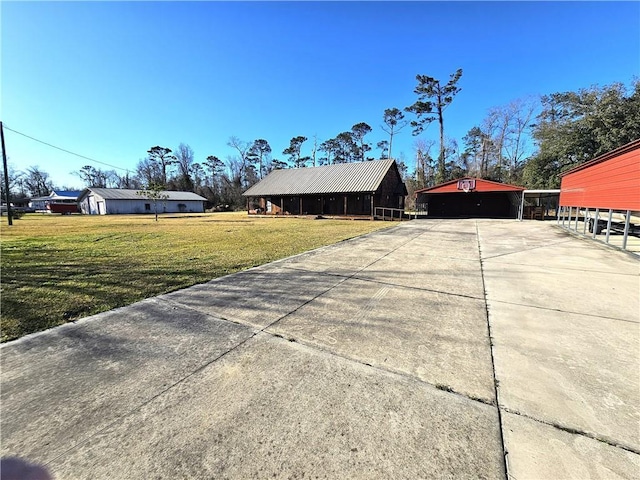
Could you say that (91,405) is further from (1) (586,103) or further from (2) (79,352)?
(1) (586,103)

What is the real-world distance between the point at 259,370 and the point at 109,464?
1076 millimetres

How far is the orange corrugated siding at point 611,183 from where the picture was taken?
7.59 meters

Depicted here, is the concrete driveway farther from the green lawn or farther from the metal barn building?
the metal barn building

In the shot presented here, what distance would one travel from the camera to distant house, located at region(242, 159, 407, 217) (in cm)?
2341

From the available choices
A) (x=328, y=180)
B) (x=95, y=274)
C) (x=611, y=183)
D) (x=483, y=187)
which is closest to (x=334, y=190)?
(x=328, y=180)

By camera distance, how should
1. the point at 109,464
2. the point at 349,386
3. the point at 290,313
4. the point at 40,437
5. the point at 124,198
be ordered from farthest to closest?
the point at 124,198
the point at 290,313
the point at 349,386
the point at 40,437
the point at 109,464

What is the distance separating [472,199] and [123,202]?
47.2 m

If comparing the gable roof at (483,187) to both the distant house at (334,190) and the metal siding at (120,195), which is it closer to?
the distant house at (334,190)

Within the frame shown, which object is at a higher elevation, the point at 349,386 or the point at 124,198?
the point at 124,198

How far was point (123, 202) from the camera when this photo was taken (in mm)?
42656

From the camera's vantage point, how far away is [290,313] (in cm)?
362

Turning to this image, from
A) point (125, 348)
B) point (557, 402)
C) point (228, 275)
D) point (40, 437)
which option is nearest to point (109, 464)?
point (40, 437)

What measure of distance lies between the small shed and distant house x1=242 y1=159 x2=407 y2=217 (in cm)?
347

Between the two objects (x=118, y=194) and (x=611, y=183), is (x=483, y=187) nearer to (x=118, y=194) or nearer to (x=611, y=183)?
(x=611, y=183)
